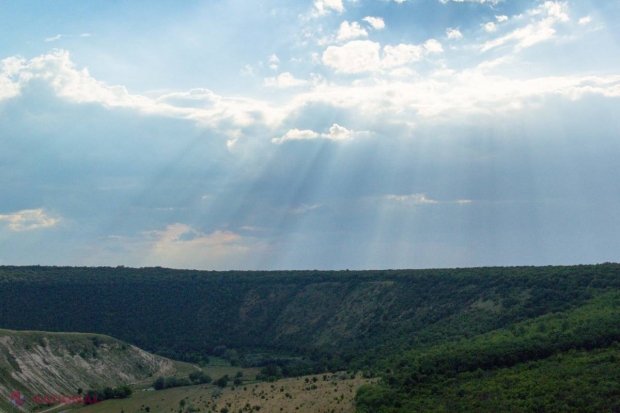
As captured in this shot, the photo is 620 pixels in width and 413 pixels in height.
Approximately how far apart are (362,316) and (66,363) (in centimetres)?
6165

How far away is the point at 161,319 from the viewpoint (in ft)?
492

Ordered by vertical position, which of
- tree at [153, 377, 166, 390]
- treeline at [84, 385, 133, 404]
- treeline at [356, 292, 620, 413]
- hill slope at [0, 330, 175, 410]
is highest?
treeline at [356, 292, 620, 413]

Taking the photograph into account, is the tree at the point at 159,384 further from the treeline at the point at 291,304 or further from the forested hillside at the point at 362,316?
the treeline at the point at 291,304

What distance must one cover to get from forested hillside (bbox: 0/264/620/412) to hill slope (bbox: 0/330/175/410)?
847 inches

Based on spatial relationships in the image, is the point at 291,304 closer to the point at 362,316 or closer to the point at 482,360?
the point at 362,316

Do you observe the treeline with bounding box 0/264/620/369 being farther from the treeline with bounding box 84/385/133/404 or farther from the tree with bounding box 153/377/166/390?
the treeline with bounding box 84/385/133/404

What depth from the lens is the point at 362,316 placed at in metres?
125

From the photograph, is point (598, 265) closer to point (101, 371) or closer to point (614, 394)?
point (614, 394)

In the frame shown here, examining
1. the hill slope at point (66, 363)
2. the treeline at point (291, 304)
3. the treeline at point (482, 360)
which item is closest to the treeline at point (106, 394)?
the hill slope at point (66, 363)

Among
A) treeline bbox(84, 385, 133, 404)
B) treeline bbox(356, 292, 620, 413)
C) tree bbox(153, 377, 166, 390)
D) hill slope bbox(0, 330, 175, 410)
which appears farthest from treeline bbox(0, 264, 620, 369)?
treeline bbox(84, 385, 133, 404)

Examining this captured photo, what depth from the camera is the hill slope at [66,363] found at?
276 feet

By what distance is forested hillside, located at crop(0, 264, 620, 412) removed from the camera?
6191 centimetres

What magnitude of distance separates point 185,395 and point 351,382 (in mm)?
29395

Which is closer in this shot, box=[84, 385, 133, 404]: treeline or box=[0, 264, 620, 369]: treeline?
box=[84, 385, 133, 404]: treeline
